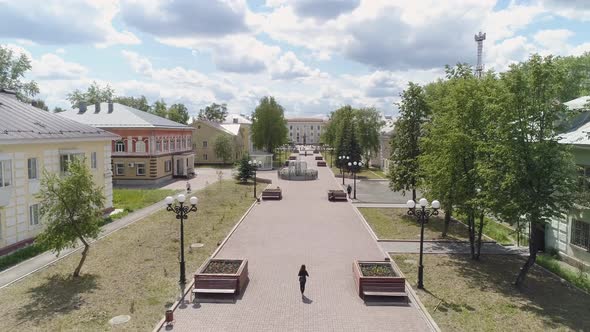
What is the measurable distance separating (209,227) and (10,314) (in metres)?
12.9

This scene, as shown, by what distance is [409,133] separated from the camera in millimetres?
29594

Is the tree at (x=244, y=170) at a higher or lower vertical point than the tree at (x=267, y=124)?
lower

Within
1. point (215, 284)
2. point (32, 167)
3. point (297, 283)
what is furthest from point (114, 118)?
point (297, 283)

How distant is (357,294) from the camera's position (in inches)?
582

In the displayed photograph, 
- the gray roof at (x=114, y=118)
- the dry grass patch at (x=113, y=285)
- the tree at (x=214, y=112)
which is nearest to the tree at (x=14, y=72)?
the gray roof at (x=114, y=118)

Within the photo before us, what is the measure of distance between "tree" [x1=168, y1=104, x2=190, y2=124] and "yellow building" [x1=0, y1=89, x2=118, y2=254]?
243ft

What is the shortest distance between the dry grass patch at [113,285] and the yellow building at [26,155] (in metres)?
3.72

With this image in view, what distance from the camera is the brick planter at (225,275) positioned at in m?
14.4

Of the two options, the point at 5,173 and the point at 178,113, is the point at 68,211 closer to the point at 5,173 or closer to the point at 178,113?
the point at 5,173

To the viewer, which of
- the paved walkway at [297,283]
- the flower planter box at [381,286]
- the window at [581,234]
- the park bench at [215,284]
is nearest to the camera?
the paved walkway at [297,283]

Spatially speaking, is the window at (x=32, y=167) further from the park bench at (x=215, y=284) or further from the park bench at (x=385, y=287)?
the park bench at (x=385, y=287)

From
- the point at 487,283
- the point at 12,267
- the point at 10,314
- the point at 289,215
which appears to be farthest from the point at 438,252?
the point at 12,267

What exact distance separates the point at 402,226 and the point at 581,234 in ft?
31.5

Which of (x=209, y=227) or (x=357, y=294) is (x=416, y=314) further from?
(x=209, y=227)
